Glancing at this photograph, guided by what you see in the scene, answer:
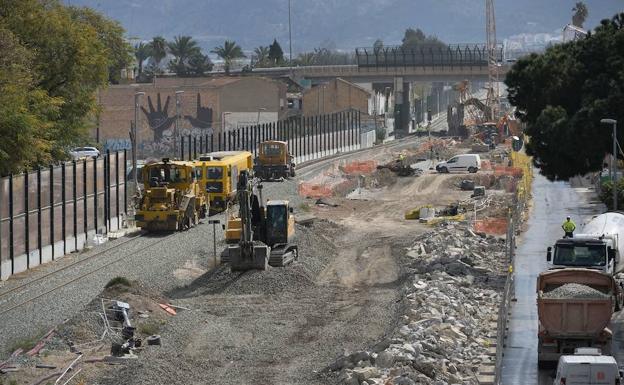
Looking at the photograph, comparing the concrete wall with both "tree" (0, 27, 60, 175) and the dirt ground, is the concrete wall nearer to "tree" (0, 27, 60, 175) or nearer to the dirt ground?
the dirt ground

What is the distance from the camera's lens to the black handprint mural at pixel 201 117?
13500 cm

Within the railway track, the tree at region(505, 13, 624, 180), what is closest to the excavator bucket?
the railway track

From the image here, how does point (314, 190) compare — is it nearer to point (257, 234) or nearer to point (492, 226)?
point (492, 226)

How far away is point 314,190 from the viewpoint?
8638 centimetres

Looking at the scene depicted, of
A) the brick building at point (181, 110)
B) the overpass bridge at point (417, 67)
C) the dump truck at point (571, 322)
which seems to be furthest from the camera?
the overpass bridge at point (417, 67)

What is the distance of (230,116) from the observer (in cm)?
13988

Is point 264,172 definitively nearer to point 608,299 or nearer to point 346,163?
point 346,163

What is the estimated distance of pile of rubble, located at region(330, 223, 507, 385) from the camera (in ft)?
97.6

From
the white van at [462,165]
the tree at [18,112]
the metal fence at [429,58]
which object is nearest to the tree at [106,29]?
the white van at [462,165]

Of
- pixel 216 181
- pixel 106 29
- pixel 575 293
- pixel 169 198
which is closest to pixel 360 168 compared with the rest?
pixel 106 29

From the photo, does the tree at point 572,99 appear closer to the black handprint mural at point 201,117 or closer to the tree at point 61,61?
the tree at point 61,61

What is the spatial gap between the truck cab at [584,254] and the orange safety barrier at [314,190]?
41.5 m

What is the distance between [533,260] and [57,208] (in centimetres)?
1863

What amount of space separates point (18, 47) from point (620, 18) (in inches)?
989
